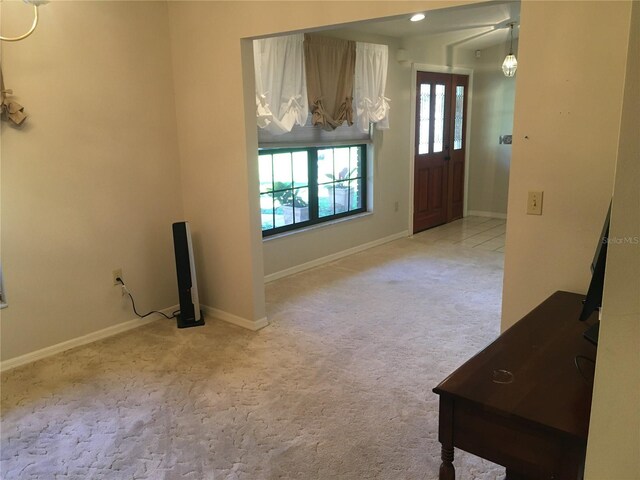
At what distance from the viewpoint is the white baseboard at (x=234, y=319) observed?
3703 millimetres

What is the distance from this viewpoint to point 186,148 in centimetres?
381

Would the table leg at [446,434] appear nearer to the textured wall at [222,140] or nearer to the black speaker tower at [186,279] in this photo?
the textured wall at [222,140]

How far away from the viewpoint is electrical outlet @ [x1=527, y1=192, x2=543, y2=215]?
7.38 ft

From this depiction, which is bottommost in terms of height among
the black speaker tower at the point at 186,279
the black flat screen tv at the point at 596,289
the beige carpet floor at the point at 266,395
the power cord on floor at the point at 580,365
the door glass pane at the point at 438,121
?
the beige carpet floor at the point at 266,395

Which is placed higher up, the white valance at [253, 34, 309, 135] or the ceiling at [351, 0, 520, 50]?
the ceiling at [351, 0, 520, 50]

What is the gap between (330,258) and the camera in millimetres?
5441

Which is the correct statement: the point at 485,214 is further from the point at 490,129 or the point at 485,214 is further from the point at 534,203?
the point at 534,203

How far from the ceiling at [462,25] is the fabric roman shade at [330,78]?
309mm

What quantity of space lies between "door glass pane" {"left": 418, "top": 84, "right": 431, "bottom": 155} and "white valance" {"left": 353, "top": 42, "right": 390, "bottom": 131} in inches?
42.8

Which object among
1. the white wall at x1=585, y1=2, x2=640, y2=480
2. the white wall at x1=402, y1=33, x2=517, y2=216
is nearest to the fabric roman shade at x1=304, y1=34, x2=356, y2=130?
the white wall at x1=402, y1=33, x2=517, y2=216

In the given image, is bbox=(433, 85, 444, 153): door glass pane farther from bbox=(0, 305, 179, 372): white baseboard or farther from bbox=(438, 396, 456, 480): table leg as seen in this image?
bbox=(438, 396, 456, 480): table leg

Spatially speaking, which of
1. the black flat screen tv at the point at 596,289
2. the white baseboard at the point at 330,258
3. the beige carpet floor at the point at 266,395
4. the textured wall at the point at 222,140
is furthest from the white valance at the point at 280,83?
the black flat screen tv at the point at 596,289

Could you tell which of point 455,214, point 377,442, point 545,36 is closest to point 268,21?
point 545,36

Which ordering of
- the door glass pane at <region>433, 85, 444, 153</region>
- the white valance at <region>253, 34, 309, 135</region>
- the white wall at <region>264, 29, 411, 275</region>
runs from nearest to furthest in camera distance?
1. the white valance at <region>253, 34, 309, 135</region>
2. the white wall at <region>264, 29, 411, 275</region>
3. the door glass pane at <region>433, 85, 444, 153</region>
